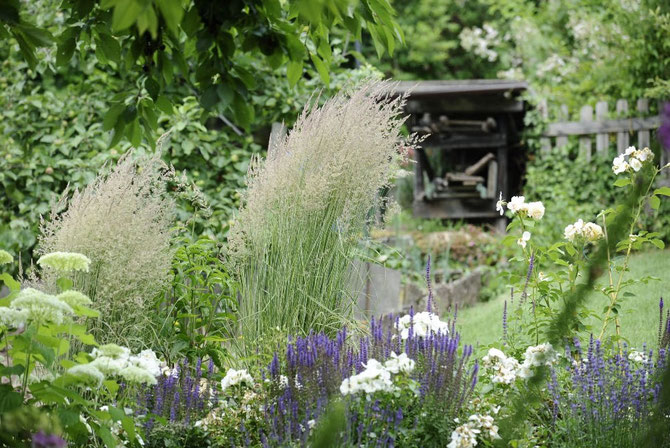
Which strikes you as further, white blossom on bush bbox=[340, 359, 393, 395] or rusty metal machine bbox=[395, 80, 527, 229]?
rusty metal machine bbox=[395, 80, 527, 229]

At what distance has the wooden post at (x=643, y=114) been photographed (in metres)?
8.48

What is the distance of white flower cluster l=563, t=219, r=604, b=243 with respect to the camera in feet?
10.4

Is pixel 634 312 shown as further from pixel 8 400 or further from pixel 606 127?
pixel 606 127

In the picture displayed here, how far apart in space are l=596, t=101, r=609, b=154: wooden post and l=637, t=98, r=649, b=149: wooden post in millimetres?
342

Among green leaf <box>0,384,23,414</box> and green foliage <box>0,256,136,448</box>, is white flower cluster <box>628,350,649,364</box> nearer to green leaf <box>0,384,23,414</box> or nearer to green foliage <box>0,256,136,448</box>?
green foliage <box>0,256,136,448</box>

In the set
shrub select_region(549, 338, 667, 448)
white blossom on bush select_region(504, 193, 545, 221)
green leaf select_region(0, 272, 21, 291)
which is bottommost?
shrub select_region(549, 338, 667, 448)

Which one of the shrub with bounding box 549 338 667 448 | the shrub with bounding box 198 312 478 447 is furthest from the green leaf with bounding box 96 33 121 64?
the shrub with bounding box 549 338 667 448

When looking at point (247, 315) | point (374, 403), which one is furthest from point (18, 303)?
point (247, 315)

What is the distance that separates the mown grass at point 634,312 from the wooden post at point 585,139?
1916 millimetres

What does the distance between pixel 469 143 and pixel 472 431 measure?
7.55 metres

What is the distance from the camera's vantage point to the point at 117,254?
3176 mm

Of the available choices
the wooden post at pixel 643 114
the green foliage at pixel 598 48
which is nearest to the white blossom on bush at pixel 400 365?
the green foliage at pixel 598 48

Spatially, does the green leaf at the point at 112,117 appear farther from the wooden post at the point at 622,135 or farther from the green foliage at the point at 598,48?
the wooden post at the point at 622,135

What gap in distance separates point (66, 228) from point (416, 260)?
4.59 metres
